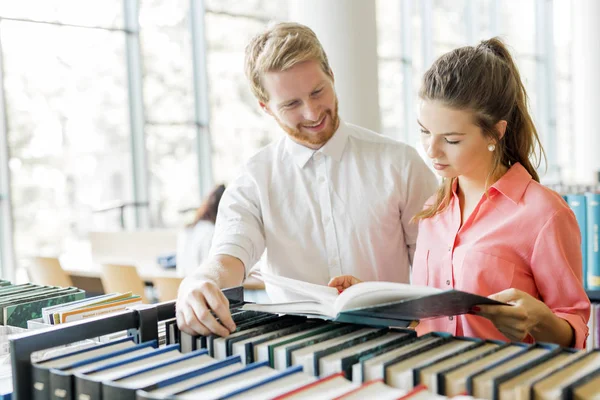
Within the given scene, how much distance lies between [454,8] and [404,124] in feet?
6.71

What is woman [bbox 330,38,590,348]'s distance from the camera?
1.55 m

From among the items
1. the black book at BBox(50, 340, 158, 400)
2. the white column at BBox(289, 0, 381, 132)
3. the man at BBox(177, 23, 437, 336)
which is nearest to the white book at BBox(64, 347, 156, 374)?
the black book at BBox(50, 340, 158, 400)

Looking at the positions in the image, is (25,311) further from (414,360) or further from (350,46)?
(350,46)

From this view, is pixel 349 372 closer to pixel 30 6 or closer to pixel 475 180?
pixel 475 180

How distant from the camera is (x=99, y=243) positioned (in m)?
6.18

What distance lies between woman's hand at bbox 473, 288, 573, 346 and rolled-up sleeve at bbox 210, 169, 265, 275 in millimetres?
775

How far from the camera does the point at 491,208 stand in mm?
1688

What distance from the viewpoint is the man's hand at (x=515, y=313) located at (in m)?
1.30

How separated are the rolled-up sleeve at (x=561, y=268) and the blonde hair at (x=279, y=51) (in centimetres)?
79

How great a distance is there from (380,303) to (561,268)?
0.54 m

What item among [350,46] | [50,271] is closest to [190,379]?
[350,46]

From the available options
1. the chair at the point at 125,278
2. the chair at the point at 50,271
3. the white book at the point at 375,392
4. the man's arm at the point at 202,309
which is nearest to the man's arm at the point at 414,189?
the man's arm at the point at 202,309

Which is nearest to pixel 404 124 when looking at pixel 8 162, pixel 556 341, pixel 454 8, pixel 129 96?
pixel 454 8

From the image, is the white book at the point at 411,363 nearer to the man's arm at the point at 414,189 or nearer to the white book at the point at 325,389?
the white book at the point at 325,389
